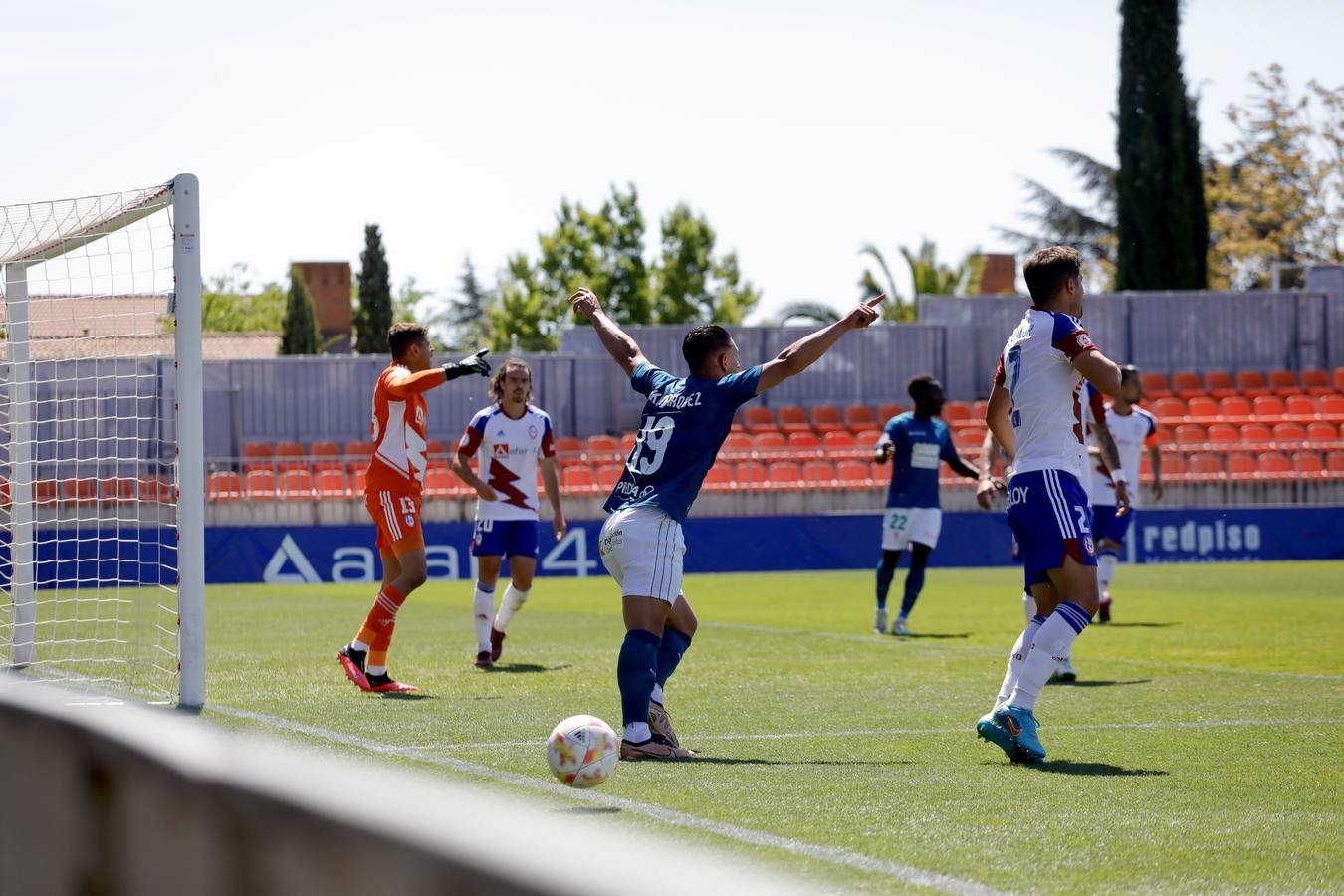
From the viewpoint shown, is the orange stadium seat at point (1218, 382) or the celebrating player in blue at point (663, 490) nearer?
the celebrating player in blue at point (663, 490)

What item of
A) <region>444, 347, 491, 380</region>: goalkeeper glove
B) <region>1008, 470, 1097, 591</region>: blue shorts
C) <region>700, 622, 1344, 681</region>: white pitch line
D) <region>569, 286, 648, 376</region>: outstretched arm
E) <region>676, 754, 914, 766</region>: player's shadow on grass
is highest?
<region>569, 286, 648, 376</region>: outstretched arm

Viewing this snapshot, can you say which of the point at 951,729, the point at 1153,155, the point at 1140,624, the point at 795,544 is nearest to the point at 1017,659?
the point at 951,729

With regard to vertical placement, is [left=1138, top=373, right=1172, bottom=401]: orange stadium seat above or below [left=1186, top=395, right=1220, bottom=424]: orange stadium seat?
above

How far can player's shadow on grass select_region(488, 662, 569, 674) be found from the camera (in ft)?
37.7

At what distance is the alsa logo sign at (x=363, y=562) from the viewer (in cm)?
2531

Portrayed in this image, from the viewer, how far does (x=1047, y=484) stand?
7098 millimetres

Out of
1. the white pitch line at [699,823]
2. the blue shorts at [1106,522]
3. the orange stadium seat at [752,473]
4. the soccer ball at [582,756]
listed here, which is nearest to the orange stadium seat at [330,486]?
the orange stadium seat at [752,473]

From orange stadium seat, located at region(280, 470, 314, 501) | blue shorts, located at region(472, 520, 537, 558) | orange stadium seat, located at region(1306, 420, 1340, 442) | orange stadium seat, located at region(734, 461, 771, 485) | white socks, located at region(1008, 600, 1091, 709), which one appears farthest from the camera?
orange stadium seat, located at region(1306, 420, 1340, 442)

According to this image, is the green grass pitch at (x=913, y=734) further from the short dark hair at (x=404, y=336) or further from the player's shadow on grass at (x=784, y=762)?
the short dark hair at (x=404, y=336)

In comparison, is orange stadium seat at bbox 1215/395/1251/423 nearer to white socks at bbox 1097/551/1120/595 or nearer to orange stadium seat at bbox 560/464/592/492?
orange stadium seat at bbox 560/464/592/492

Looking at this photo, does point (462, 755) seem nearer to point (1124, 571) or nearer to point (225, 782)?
point (225, 782)

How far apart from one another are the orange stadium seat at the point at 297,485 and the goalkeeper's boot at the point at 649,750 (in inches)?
870

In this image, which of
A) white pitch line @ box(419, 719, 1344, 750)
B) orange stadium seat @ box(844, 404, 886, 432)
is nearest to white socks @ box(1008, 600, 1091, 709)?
white pitch line @ box(419, 719, 1344, 750)

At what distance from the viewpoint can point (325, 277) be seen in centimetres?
10394
